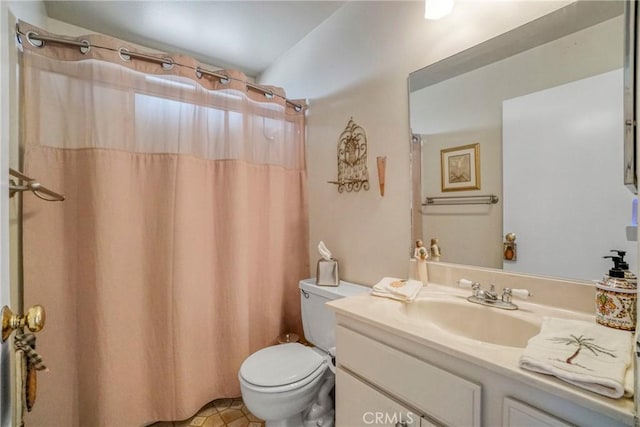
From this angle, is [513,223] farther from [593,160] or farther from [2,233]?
[2,233]

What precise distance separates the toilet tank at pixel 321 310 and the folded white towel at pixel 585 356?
2.76 ft

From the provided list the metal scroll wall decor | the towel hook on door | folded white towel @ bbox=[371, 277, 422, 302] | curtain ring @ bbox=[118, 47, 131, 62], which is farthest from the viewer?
the metal scroll wall decor

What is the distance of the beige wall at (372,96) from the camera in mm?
1236

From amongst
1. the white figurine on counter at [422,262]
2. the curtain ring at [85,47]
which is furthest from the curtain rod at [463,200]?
the curtain ring at [85,47]

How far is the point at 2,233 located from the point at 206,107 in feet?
4.48

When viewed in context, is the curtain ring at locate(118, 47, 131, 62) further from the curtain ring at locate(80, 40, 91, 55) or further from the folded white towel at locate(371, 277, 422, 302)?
the folded white towel at locate(371, 277, 422, 302)

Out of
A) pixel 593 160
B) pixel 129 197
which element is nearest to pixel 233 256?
pixel 129 197

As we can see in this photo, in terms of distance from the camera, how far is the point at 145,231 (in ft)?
5.00

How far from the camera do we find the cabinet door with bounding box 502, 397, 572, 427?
1.98ft

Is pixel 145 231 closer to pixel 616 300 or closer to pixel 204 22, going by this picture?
pixel 204 22

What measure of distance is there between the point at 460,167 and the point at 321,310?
104 cm

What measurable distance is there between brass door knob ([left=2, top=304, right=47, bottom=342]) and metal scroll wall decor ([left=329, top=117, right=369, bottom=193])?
1.39 metres

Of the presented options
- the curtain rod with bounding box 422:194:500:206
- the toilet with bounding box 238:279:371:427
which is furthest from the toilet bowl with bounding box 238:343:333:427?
the curtain rod with bounding box 422:194:500:206

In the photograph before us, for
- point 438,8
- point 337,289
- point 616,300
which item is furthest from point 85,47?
point 616,300
